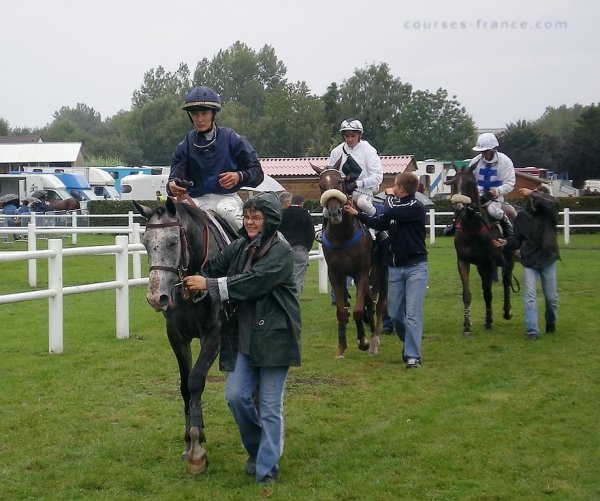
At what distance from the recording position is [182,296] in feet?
22.3

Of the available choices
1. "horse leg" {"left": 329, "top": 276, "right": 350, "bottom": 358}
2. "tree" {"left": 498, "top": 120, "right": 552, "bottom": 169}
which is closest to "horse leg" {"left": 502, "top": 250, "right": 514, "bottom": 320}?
"horse leg" {"left": 329, "top": 276, "right": 350, "bottom": 358}

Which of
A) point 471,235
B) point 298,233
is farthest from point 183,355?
point 471,235

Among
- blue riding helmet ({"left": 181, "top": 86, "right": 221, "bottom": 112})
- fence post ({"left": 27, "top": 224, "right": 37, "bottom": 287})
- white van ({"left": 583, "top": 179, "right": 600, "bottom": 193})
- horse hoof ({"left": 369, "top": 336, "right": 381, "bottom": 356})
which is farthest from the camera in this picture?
white van ({"left": 583, "top": 179, "right": 600, "bottom": 193})

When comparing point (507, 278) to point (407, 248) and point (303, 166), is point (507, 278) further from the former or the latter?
point (303, 166)

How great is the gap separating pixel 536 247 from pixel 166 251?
7497 mm

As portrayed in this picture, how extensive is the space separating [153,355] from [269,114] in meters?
77.2

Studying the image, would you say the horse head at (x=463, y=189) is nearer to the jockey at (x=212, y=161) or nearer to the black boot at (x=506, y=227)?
the black boot at (x=506, y=227)

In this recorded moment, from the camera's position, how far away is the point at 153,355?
1149cm

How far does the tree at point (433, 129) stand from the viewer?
261ft

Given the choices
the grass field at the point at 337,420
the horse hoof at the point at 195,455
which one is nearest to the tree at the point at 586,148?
the grass field at the point at 337,420

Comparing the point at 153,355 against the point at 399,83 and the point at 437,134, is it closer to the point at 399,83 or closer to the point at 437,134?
the point at 437,134

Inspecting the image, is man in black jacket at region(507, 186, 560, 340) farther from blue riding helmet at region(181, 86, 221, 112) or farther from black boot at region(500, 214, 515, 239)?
blue riding helmet at region(181, 86, 221, 112)

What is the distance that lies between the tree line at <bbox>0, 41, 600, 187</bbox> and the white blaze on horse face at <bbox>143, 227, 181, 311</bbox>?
56.6 meters

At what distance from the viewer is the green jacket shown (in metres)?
6.25
